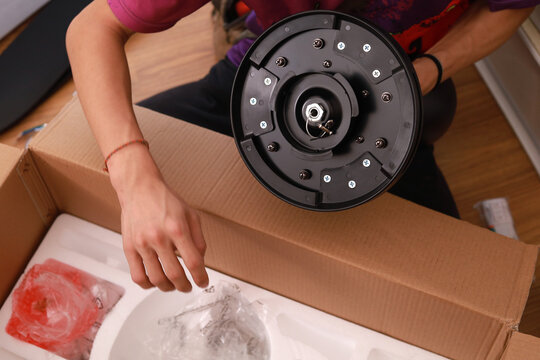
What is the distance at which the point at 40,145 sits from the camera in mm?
707

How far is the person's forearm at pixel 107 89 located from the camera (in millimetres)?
583

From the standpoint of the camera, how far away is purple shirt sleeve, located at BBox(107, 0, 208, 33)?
60 cm

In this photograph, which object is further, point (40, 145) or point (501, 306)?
point (40, 145)

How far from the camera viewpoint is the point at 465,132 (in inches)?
44.8

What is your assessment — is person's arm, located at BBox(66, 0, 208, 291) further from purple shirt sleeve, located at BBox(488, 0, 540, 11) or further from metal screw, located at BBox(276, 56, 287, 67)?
purple shirt sleeve, located at BBox(488, 0, 540, 11)

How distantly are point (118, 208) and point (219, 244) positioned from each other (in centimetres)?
16

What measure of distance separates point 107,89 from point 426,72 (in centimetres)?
43

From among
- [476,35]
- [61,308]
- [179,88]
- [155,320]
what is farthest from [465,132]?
[61,308]

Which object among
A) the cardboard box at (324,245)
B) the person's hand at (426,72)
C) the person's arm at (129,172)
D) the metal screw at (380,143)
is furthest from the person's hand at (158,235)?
the person's hand at (426,72)

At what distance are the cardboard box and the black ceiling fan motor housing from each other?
0.11 m

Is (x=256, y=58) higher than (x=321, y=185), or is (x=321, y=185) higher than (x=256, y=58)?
(x=256, y=58)

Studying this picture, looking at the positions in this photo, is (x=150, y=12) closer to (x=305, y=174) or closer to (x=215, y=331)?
(x=305, y=174)

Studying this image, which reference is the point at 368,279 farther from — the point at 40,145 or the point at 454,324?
the point at 40,145

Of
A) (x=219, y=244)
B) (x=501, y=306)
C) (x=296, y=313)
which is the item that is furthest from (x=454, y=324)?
(x=219, y=244)
